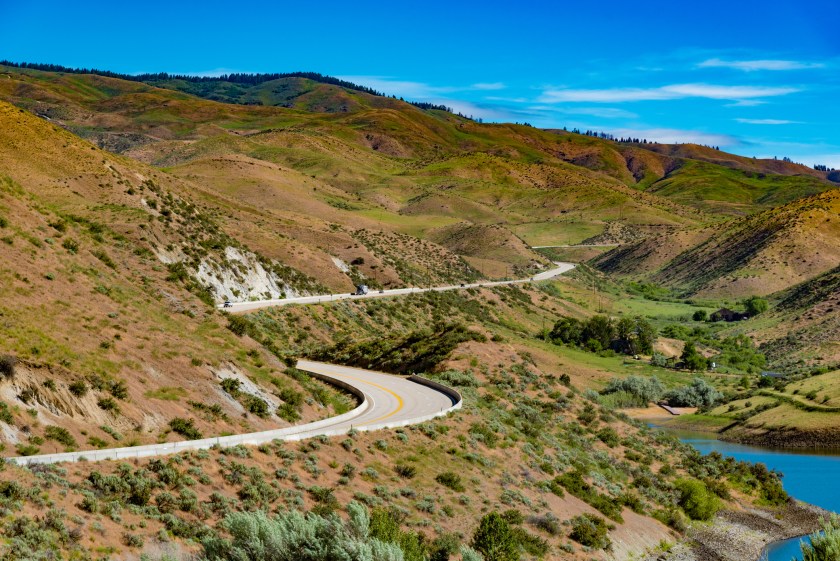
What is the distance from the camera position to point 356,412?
43.2 metres

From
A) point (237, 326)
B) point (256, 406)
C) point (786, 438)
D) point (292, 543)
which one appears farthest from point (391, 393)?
point (786, 438)

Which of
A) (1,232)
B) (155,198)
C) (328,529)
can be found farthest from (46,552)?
(155,198)

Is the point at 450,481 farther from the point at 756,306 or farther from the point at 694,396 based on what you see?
the point at 756,306

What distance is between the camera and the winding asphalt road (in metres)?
27.4

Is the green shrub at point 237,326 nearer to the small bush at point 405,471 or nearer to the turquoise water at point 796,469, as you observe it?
the small bush at point 405,471

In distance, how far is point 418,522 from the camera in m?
32.8

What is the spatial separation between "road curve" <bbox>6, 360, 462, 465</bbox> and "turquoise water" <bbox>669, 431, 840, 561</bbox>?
1804 centimetres

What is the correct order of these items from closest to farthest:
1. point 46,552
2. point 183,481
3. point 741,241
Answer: point 46,552 < point 183,481 < point 741,241

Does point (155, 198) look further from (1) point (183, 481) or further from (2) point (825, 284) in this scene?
(2) point (825, 284)

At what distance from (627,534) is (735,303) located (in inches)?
4575

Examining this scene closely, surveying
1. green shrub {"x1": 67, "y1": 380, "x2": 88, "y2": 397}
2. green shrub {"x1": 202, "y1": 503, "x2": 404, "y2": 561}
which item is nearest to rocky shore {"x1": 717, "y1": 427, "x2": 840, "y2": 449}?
green shrub {"x1": 202, "y1": 503, "x2": 404, "y2": 561}

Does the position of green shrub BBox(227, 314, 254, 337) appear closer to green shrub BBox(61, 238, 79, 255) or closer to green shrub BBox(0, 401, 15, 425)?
green shrub BBox(61, 238, 79, 255)

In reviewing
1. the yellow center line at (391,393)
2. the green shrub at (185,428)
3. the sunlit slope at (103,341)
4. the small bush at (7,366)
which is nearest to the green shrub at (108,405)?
the sunlit slope at (103,341)

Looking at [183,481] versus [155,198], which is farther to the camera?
[155,198]
